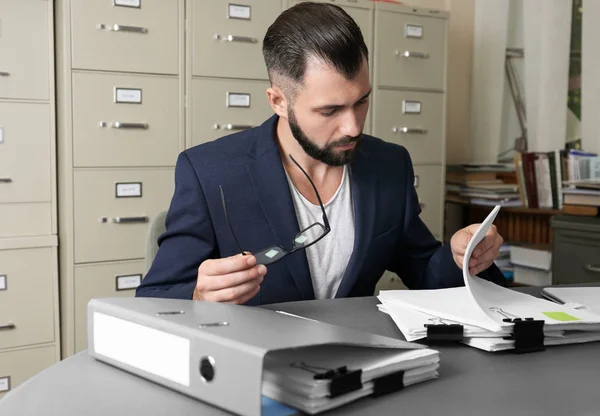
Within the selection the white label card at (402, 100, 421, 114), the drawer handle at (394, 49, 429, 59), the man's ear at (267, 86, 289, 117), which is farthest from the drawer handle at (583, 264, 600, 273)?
the man's ear at (267, 86, 289, 117)

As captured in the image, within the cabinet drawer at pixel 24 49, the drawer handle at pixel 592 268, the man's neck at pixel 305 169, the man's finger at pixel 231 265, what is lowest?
the drawer handle at pixel 592 268

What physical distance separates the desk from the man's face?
584mm

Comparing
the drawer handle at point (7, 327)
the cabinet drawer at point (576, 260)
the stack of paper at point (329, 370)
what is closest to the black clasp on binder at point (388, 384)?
the stack of paper at point (329, 370)

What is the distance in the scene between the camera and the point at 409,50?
3590mm

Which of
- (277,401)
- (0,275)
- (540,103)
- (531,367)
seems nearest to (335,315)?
(531,367)

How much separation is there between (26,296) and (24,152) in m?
0.56

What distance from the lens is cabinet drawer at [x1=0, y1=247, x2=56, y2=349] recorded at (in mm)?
2797

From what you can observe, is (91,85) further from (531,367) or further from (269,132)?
(531,367)

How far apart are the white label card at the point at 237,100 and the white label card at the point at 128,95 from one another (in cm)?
39

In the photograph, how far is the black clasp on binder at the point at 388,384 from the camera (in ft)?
2.80

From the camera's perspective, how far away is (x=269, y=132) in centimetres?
168

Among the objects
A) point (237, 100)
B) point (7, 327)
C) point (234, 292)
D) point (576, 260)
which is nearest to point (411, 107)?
point (237, 100)

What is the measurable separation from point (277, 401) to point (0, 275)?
7.42ft

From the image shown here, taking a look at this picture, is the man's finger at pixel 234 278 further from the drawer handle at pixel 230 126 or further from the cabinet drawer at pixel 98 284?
the drawer handle at pixel 230 126
